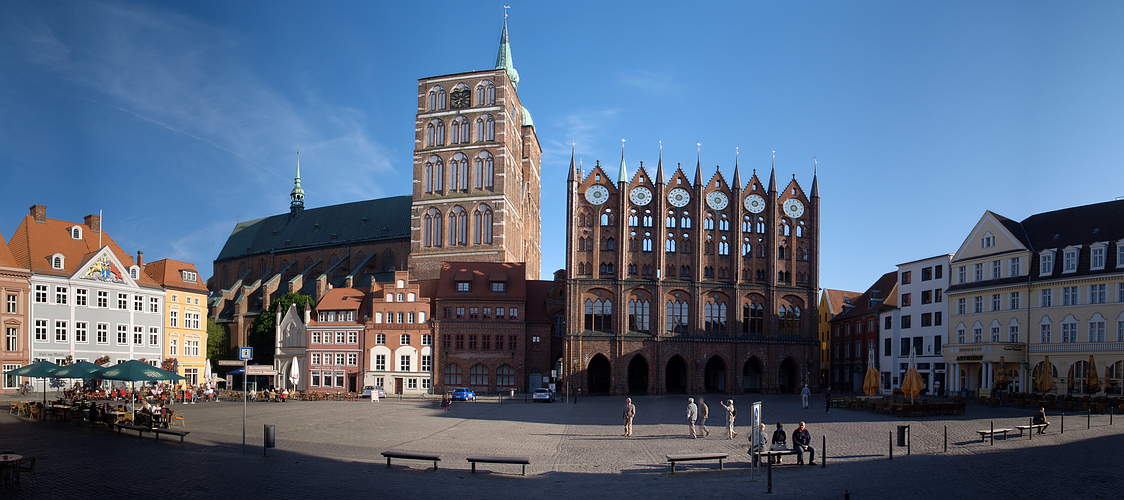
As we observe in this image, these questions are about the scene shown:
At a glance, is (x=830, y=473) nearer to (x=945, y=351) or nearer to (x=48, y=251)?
(x=945, y=351)

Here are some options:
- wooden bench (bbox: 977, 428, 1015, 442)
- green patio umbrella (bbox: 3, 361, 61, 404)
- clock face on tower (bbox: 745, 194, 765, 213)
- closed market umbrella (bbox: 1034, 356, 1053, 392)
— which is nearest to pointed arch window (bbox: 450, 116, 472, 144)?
clock face on tower (bbox: 745, 194, 765, 213)

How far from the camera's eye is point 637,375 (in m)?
71.4

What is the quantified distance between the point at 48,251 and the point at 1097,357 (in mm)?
68562

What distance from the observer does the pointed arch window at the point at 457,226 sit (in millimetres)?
81188

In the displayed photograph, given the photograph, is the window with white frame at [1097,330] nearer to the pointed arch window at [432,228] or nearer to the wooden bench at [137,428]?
the wooden bench at [137,428]

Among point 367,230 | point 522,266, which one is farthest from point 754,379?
point 367,230

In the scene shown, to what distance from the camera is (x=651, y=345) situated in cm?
6406

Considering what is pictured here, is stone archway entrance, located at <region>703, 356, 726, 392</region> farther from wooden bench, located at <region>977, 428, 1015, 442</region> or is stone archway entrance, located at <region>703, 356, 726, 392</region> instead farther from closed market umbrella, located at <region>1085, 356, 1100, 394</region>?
wooden bench, located at <region>977, 428, 1015, 442</region>

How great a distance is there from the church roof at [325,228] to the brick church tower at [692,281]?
32430 mm

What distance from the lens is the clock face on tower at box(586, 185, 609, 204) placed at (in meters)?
65.4

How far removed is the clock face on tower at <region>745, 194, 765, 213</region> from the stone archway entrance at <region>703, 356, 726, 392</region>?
43.0ft

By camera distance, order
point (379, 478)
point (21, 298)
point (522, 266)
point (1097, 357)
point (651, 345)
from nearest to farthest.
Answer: point (379, 478)
point (1097, 357)
point (21, 298)
point (651, 345)
point (522, 266)

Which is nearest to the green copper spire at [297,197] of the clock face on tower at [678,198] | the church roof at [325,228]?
the church roof at [325,228]

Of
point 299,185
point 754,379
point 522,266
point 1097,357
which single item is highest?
point 299,185
